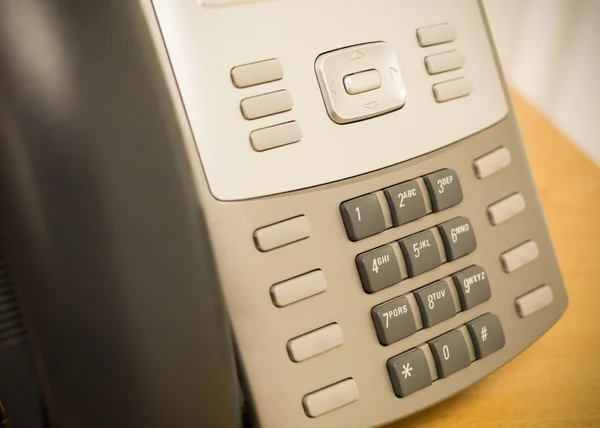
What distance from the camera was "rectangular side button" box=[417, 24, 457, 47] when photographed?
0.91ft

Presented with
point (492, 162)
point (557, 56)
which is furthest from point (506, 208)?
point (557, 56)

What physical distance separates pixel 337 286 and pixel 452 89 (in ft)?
0.37

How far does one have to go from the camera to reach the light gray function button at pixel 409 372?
0.80ft

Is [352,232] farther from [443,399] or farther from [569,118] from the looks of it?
[569,118]

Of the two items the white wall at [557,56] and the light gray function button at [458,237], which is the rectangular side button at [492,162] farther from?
the white wall at [557,56]

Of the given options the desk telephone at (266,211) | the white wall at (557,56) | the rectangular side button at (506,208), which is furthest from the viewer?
the white wall at (557,56)

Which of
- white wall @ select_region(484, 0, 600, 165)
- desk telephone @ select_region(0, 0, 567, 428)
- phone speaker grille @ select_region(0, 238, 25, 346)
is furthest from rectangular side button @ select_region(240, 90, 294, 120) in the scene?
white wall @ select_region(484, 0, 600, 165)

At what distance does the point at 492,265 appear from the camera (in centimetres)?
28

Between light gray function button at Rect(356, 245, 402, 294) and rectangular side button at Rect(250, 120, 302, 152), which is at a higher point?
rectangular side button at Rect(250, 120, 302, 152)

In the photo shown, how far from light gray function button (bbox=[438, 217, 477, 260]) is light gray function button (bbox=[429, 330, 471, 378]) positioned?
35 mm

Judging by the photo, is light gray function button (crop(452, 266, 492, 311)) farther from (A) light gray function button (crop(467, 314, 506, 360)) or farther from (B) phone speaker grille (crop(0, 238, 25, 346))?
(B) phone speaker grille (crop(0, 238, 25, 346))

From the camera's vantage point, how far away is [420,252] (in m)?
0.25

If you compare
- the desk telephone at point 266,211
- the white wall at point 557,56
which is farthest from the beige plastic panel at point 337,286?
the white wall at point 557,56

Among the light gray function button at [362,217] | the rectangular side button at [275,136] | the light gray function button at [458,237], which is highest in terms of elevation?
the rectangular side button at [275,136]
